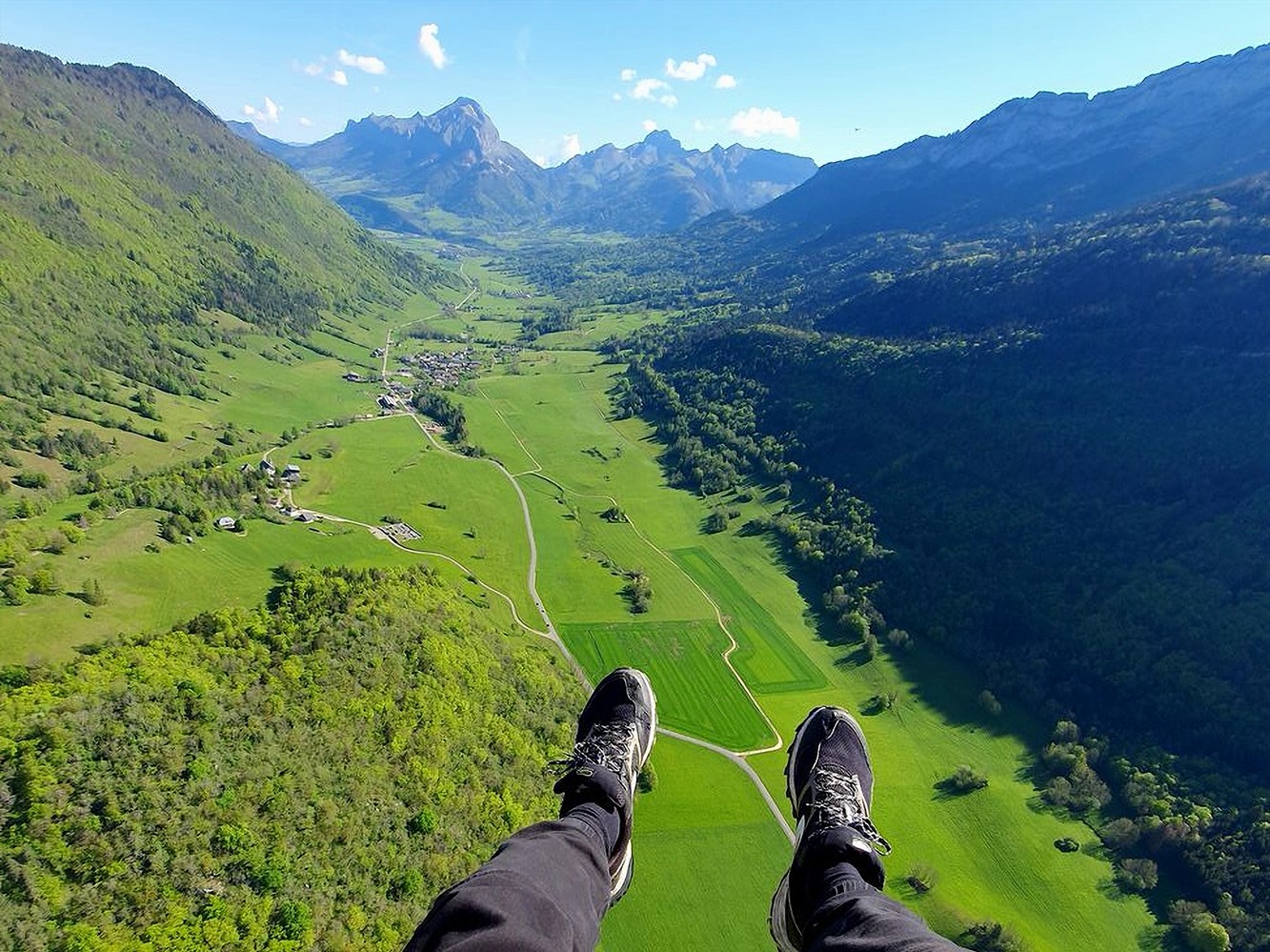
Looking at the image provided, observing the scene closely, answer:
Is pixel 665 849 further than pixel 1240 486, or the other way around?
pixel 1240 486

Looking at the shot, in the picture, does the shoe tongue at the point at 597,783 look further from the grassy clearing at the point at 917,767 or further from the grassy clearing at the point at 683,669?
the grassy clearing at the point at 683,669

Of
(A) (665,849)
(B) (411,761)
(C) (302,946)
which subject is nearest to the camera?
(C) (302,946)

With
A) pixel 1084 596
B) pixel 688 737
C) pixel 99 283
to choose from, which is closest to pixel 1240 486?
pixel 1084 596

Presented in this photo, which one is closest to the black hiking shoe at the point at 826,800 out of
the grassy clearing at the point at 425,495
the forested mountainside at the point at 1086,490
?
the forested mountainside at the point at 1086,490

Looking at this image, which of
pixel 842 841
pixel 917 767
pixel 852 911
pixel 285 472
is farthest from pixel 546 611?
pixel 852 911

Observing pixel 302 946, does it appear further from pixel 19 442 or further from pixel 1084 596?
pixel 19 442

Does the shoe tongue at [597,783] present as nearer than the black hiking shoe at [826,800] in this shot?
No
